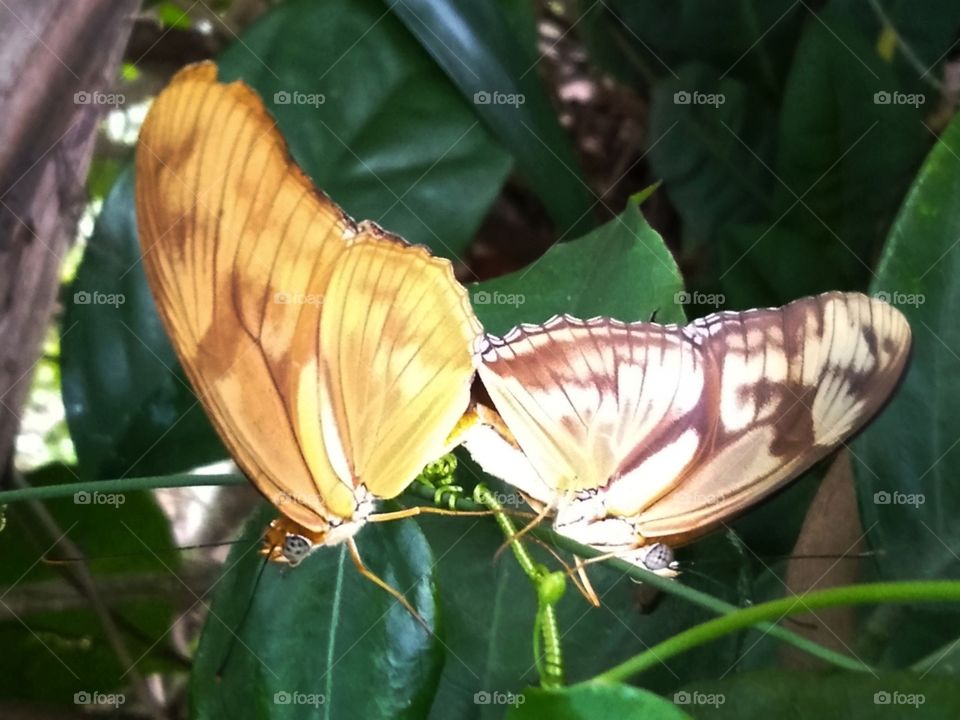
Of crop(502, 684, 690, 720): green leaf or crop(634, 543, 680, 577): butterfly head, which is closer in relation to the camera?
crop(502, 684, 690, 720): green leaf

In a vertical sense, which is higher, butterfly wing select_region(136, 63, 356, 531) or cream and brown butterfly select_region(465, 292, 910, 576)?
butterfly wing select_region(136, 63, 356, 531)

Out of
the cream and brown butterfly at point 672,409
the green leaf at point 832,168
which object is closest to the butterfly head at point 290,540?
the cream and brown butterfly at point 672,409

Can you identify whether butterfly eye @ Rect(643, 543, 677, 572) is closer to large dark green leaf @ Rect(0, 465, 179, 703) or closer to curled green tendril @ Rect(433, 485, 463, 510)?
curled green tendril @ Rect(433, 485, 463, 510)

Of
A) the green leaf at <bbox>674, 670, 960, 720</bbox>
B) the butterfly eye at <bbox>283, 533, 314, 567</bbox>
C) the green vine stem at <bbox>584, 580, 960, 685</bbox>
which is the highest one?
the butterfly eye at <bbox>283, 533, 314, 567</bbox>

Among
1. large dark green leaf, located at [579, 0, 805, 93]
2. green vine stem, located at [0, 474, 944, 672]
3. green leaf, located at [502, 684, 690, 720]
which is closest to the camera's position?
green leaf, located at [502, 684, 690, 720]

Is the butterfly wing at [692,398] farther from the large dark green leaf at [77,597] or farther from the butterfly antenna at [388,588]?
the large dark green leaf at [77,597]

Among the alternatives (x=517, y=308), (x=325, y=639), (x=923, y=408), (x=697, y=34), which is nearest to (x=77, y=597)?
(x=325, y=639)

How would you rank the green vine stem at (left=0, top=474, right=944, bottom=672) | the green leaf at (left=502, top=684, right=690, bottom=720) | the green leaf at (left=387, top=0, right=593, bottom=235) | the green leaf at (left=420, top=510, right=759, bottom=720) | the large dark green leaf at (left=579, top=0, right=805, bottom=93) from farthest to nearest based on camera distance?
the large dark green leaf at (left=579, top=0, right=805, bottom=93)
the green leaf at (left=387, top=0, right=593, bottom=235)
the green leaf at (left=420, top=510, right=759, bottom=720)
the green vine stem at (left=0, top=474, right=944, bottom=672)
the green leaf at (left=502, top=684, right=690, bottom=720)

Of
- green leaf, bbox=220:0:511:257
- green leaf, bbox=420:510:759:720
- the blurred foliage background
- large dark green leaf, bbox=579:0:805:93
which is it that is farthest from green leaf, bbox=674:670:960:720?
large dark green leaf, bbox=579:0:805:93
